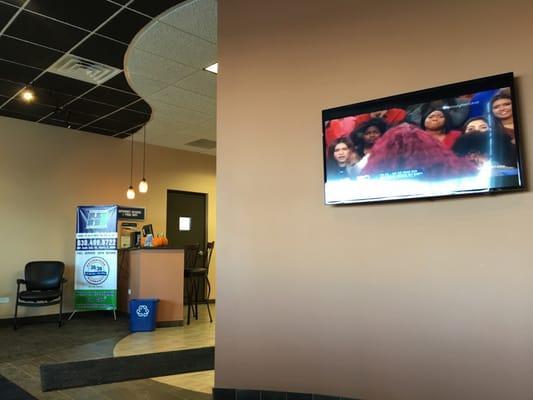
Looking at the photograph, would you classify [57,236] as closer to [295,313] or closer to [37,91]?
[37,91]

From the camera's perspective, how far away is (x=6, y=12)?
3754 mm

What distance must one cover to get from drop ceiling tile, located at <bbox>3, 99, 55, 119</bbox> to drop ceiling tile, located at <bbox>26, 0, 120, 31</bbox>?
8.12ft

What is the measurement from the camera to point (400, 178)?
8.49ft

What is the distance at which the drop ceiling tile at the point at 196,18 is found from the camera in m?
3.61

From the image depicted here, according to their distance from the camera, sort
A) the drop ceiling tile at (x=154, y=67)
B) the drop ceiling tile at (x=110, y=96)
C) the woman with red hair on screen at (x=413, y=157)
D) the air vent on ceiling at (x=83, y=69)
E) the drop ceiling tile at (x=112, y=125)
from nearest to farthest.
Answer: the woman with red hair on screen at (x=413, y=157) → the drop ceiling tile at (x=154, y=67) → the air vent on ceiling at (x=83, y=69) → the drop ceiling tile at (x=110, y=96) → the drop ceiling tile at (x=112, y=125)

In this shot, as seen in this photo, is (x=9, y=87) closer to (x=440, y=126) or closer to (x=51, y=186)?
(x=51, y=186)

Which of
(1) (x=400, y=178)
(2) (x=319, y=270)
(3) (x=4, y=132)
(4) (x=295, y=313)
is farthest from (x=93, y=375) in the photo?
(3) (x=4, y=132)

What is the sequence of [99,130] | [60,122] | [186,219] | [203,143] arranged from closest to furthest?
[60,122]
[99,130]
[203,143]
[186,219]

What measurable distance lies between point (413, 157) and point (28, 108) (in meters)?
5.51

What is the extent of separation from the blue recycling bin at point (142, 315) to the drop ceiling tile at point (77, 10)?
302cm

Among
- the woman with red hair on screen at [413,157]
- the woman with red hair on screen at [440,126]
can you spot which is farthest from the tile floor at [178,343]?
the woman with red hair on screen at [440,126]

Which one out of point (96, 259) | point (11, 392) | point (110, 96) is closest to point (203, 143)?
point (110, 96)

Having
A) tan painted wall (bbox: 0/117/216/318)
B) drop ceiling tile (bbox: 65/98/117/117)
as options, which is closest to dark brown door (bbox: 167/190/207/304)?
tan painted wall (bbox: 0/117/216/318)

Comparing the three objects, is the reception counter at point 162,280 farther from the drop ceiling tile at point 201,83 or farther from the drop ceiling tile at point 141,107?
the drop ceiling tile at point 201,83
